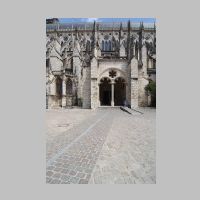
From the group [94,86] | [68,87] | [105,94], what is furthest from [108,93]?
[94,86]

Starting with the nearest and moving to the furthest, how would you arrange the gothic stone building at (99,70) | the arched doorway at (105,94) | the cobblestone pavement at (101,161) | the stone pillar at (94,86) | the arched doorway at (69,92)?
the cobblestone pavement at (101,161) → the stone pillar at (94,86) → the gothic stone building at (99,70) → the arched doorway at (69,92) → the arched doorway at (105,94)

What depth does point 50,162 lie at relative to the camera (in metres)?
3.17

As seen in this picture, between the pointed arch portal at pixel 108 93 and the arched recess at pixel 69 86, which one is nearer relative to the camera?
the arched recess at pixel 69 86

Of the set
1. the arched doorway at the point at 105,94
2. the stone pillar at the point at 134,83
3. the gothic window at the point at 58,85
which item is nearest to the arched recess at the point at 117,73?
the stone pillar at the point at 134,83

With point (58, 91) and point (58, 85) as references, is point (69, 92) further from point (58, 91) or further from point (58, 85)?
point (58, 85)

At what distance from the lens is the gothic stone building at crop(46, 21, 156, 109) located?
16.6 metres

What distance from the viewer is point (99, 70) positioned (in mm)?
17609

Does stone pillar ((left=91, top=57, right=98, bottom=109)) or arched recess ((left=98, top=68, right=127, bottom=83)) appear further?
arched recess ((left=98, top=68, right=127, bottom=83))

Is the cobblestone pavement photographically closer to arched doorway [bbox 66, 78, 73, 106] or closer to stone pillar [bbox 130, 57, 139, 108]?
stone pillar [bbox 130, 57, 139, 108]

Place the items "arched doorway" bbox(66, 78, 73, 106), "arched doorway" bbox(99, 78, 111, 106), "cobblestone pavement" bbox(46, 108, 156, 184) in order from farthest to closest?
"arched doorway" bbox(99, 78, 111, 106) → "arched doorway" bbox(66, 78, 73, 106) → "cobblestone pavement" bbox(46, 108, 156, 184)

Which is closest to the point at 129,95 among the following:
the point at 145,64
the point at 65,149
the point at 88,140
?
the point at 145,64

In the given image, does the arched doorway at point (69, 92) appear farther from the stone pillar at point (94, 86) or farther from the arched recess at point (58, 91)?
the stone pillar at point (94, 86)

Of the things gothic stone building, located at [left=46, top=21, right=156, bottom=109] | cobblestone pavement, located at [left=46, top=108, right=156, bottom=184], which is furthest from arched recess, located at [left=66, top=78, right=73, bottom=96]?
cobblestone pavement, located at [left=46, top=108, right=156, bottom=184]

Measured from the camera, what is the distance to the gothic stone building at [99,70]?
1656 centimetres
